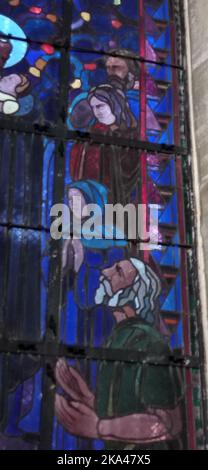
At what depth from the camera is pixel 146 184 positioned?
18.5 ft

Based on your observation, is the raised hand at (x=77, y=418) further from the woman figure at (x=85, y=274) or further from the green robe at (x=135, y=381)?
the woman figure at (x=85, y=274)

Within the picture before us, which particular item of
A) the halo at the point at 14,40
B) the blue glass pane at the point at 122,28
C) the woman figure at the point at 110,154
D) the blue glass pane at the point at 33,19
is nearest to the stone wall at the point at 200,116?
the blue glass pane at the point at 122,28

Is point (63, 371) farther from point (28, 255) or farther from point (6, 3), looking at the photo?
point (6, 3)

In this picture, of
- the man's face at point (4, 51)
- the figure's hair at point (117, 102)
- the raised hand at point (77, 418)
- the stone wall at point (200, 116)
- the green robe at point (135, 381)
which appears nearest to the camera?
the raised hand at point (77, 418)

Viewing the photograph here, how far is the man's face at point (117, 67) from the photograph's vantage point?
6074 millimetres

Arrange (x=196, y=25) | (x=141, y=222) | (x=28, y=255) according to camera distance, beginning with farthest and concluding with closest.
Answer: (x=196, y=25), (x=141, y=222), (x=28, y=255)

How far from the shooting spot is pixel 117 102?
5926mm

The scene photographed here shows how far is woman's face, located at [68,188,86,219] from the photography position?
538 cm

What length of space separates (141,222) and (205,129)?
1015mm

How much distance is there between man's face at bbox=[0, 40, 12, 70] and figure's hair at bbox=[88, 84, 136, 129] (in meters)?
0.73

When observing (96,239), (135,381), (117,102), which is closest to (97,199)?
(96,239)

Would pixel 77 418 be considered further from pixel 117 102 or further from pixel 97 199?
pixel 117 102

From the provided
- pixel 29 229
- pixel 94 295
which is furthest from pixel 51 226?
pixel 94 295

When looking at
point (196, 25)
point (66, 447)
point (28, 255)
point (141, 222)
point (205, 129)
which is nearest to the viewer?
point (66, 447)
